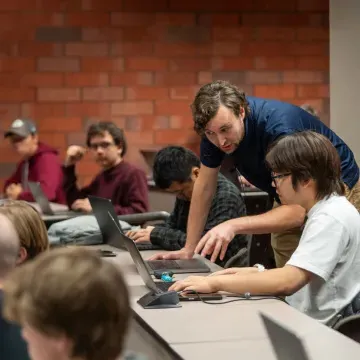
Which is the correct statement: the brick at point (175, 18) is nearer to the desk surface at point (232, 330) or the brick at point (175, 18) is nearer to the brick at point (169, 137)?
the brick at point (169, 137)

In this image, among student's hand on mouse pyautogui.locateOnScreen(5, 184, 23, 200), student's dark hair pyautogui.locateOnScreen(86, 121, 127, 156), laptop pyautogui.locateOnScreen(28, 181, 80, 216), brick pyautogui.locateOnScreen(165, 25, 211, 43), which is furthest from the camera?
→ brick pyautogui.locateOnScreen(165, 25, 211, 43)

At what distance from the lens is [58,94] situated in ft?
23.9

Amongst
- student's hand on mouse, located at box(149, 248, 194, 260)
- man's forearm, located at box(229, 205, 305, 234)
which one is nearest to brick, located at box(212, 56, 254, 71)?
student's hand on mouse, located at box(149, 248, 194, 260)

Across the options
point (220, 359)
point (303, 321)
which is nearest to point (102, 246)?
point (303, 321)

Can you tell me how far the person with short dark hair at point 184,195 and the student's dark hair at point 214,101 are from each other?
595 mm

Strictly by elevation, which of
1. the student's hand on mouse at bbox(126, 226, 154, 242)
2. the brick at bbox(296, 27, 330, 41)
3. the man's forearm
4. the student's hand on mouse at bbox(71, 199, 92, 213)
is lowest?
the student's hand on mouse at bbox(71, 199, 92, 213)

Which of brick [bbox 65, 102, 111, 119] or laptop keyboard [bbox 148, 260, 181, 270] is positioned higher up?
brick [bbox 65, 102, 111, 119]

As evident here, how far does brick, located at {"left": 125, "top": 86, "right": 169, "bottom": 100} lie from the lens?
7441mm

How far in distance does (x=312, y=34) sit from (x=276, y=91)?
2.08ft

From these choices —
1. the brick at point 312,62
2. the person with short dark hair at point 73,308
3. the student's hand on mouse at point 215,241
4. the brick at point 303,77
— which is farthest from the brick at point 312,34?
the person with short dark hair at point 73,308

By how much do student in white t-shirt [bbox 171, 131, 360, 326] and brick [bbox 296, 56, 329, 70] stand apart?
5.23 metres

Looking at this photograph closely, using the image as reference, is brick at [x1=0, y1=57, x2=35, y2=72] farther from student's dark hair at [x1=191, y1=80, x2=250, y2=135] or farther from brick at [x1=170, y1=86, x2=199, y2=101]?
student's dark hair at [x1=191, y1=80, x2=250, y2=135]

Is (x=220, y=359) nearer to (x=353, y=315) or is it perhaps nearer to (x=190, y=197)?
(x=353, y=315)

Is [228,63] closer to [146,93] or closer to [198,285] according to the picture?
[146,93]
